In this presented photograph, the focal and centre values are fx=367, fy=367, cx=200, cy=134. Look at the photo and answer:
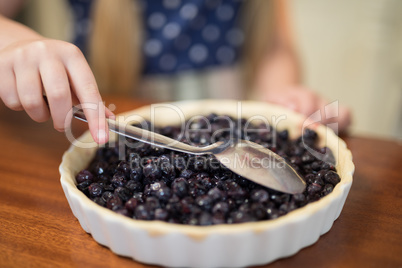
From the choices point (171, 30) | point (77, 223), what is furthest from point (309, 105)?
point (77, 223)

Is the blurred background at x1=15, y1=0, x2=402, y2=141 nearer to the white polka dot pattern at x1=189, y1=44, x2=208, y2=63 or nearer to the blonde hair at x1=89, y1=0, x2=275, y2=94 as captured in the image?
the blonde hair at x1=89, y1=0, x2=275, y2=94

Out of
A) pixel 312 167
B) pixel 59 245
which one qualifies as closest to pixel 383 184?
pixel 312 167

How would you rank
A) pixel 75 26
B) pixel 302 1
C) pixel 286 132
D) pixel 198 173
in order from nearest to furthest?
pixel 198 173 → pixel 286 132 → pixel 75 26 → pixel 302 1

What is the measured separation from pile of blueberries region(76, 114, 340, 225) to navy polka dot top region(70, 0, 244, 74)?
0.87m

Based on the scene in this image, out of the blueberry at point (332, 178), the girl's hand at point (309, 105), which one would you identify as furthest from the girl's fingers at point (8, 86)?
the girl's hand at point (309, 105)

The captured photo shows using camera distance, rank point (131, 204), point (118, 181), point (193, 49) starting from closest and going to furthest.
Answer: point (131, 204)
point (118, 181)
point (193, 49)

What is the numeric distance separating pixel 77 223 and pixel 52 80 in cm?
33

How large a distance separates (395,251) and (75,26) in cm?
187

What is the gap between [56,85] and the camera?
2.67 ft

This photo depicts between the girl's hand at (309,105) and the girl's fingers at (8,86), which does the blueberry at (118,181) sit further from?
the girl's hand at (309,105)

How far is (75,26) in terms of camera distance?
2021 millimetres

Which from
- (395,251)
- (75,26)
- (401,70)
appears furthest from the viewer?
(401,70)

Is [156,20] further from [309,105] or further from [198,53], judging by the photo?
[309,105]

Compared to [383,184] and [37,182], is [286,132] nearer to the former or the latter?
[383,184]
